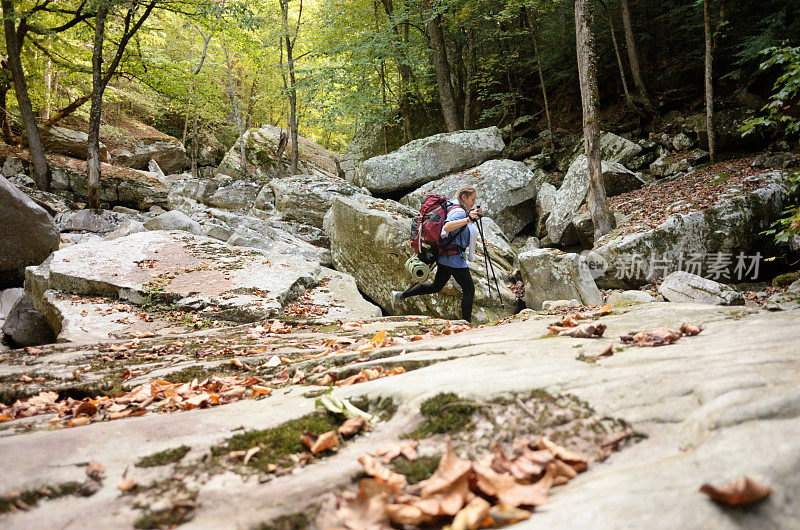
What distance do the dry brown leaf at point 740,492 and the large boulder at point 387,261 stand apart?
6937 millimetres

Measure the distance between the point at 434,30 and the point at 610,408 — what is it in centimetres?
1812

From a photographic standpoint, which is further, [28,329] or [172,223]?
[172,223]

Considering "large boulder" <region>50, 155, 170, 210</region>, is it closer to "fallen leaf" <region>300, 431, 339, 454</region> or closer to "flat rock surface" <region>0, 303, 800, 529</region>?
"flat rock surface" <region>0, 303, 800, 529</region>

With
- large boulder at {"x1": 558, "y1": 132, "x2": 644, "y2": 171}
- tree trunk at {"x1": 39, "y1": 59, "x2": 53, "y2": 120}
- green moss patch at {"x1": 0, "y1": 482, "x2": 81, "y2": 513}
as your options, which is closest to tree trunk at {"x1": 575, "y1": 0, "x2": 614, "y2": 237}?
large boulder at {"x1": 558, "y1": 132, "x2": 644, "y2": 171}

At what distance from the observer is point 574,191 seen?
1258cm

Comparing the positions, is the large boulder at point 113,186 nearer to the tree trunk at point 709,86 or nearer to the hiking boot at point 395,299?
the hiking boot at point 395,299

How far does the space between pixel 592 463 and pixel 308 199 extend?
14.3 meters

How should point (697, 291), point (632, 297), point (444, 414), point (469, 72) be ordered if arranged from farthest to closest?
point (469, 72)
point (632, 297)
point (697, 291)
point (444, 414)

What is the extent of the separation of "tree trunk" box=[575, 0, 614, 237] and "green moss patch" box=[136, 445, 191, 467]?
1060 centimetres

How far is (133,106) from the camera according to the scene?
27938mm

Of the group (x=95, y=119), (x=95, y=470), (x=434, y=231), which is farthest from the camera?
(x=95, y=119)

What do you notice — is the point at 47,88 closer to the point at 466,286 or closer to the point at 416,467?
the point at 466,286

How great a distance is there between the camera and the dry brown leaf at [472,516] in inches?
44.6

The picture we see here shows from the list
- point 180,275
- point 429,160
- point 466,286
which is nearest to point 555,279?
point 466,286
